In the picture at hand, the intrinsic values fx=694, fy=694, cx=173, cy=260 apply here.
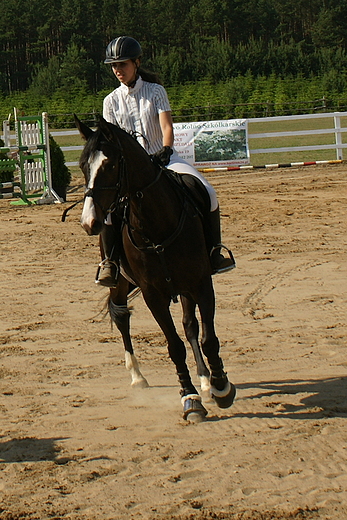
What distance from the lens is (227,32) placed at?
298 feet

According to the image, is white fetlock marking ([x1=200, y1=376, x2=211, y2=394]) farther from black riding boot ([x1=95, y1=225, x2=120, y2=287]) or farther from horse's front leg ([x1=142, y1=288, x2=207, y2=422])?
black riding boot ([x1=95, y1=225, x2=120, y2=287])

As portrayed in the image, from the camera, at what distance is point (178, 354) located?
4.86 metres

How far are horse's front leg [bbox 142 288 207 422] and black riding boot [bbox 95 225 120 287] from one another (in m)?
0.45

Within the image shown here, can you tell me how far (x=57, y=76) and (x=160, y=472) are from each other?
73131 mm

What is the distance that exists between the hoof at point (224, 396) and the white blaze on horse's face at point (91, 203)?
5.13 ft

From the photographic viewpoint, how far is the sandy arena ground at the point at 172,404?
354cm

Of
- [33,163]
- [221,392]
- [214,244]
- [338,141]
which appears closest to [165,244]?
[214,244]

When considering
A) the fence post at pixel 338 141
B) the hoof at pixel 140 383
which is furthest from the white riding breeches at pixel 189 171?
the fence post at pixel 338 141

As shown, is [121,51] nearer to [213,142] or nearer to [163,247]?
[163,247]

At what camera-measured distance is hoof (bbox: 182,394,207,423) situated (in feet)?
15.4

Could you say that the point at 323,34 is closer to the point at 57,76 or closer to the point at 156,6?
the point at 156,6

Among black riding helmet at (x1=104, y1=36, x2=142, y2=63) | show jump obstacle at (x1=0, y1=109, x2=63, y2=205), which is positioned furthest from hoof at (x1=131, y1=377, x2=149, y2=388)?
show jump obstacle at (x1=0, y1=109, x2=63, y2=205)

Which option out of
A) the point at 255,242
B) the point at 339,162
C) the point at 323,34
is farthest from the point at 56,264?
the point at 323,34

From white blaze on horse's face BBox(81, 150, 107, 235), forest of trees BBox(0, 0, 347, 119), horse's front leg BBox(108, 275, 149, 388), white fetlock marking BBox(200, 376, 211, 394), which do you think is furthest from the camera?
forest of trees BBox(0, 0, 347, 119)
